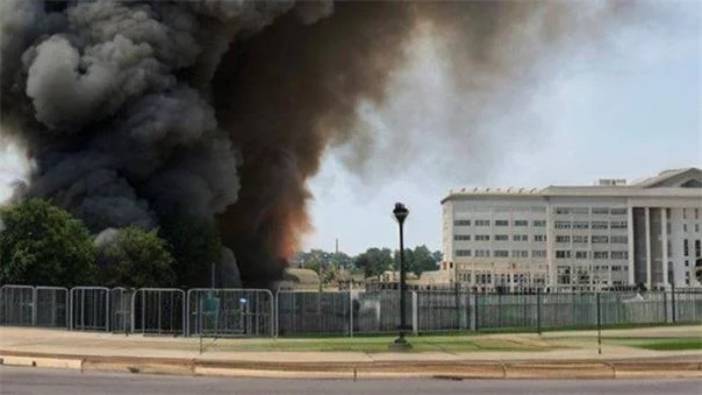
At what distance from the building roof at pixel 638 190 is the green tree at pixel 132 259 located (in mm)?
102656

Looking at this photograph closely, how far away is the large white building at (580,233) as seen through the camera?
135750mm

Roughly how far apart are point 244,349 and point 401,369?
549cm

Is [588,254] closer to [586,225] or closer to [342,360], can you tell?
[586,225]

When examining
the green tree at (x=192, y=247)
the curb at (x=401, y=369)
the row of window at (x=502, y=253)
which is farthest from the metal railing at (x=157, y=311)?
the row of window at (x=502, y=253)

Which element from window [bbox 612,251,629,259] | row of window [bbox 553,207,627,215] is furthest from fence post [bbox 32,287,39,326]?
row of window [bbox 553,207,627,215]

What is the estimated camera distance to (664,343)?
21719 mm

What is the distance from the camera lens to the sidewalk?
15.6 m

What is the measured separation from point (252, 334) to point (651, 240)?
12237 cm

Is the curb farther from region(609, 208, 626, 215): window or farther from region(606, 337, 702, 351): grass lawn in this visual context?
region(609, 208, 626, 215): window

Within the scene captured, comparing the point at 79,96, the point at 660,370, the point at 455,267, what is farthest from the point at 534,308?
the point at 455,267

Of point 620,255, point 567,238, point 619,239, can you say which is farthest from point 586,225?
point 620,255

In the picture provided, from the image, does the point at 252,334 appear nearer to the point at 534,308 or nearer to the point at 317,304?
the point at 317,304

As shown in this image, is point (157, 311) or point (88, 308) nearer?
point (157, 311)

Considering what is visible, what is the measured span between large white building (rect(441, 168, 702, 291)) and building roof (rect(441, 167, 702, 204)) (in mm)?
150
